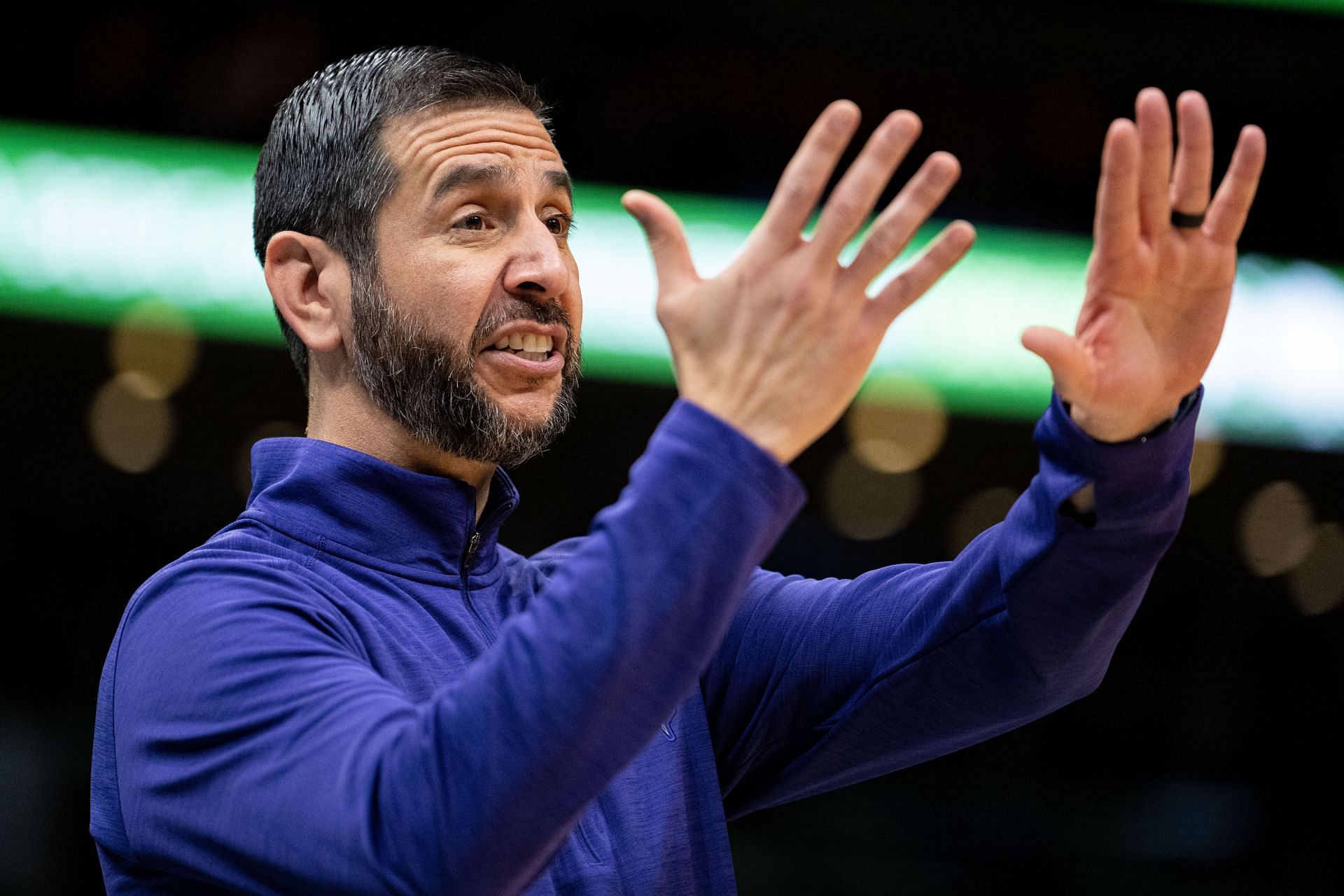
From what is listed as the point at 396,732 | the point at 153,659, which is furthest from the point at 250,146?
the point at 396,732

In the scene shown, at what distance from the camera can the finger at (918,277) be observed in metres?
1.04

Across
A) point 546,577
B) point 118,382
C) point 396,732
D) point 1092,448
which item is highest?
point 1092,448

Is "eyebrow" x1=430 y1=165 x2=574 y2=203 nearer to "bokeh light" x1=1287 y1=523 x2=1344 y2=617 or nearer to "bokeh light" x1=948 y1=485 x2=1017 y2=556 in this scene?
"bokeh light" x1=948 y1=485 x2=1017 y2=556

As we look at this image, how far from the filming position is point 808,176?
99cm

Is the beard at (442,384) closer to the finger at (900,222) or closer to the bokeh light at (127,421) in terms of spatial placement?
the finger at (900,222)

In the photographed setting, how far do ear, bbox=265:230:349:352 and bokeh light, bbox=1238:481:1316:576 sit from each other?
3.78m

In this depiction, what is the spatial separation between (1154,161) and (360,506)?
80 centimetres

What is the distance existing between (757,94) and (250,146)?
1523 millimetres

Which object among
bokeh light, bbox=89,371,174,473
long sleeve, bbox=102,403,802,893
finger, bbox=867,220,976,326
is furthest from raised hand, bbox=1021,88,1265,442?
bokeh light, bbox=89,371,174,473

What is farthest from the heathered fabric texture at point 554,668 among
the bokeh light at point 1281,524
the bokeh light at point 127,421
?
the bokeh light at point 1281,524

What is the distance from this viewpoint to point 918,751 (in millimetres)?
1476

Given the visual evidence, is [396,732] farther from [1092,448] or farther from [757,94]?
[757,94]

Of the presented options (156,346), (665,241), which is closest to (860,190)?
(665,241)

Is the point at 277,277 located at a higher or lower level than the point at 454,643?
higher
